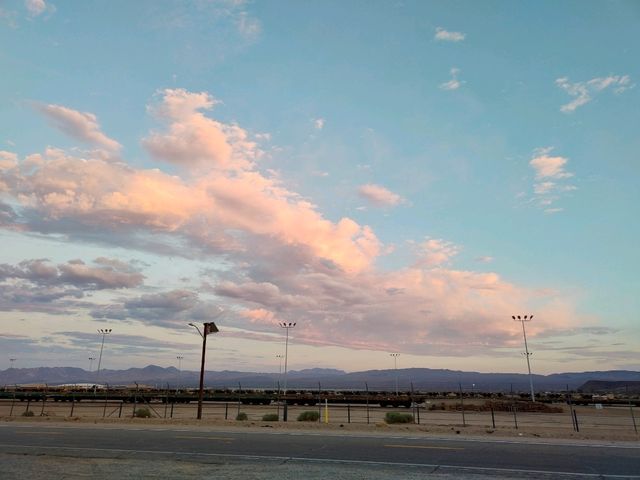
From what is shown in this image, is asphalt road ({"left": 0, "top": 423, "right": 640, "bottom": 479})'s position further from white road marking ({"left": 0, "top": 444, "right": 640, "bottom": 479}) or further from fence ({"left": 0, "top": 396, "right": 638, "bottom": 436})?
fence ({"left": 0, "top": 396, "right": 638, "bottom": 436})

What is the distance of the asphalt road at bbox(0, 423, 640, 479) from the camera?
1317cm

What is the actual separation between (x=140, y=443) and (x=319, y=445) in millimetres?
7015

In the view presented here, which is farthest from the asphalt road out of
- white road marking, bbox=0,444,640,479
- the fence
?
the fence

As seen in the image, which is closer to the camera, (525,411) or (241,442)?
(241,442)

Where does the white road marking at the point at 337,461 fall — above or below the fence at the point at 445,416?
above

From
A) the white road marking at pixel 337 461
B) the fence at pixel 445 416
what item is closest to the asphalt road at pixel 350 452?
the white road marking at pixel 337 461

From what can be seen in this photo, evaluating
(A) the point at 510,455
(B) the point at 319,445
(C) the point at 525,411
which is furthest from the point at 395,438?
(C) the point at 525,411

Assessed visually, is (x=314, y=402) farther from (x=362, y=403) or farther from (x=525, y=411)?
(x=525, y=411)

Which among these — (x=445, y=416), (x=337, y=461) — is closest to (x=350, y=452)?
(x=337, y=461)

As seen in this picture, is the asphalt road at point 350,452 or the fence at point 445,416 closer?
the asphalt road at point 350,452

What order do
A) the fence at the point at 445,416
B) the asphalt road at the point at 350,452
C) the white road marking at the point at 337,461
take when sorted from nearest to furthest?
the white road marking at the point at 337,461, the asphalt road at the point at 350,452, the fence at the point at 445,416

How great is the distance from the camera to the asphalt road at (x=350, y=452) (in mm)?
13174

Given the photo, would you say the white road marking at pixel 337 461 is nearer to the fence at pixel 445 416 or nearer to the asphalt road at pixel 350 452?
the asphalt road at pixel 350 452

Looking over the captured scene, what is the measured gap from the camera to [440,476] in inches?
467
